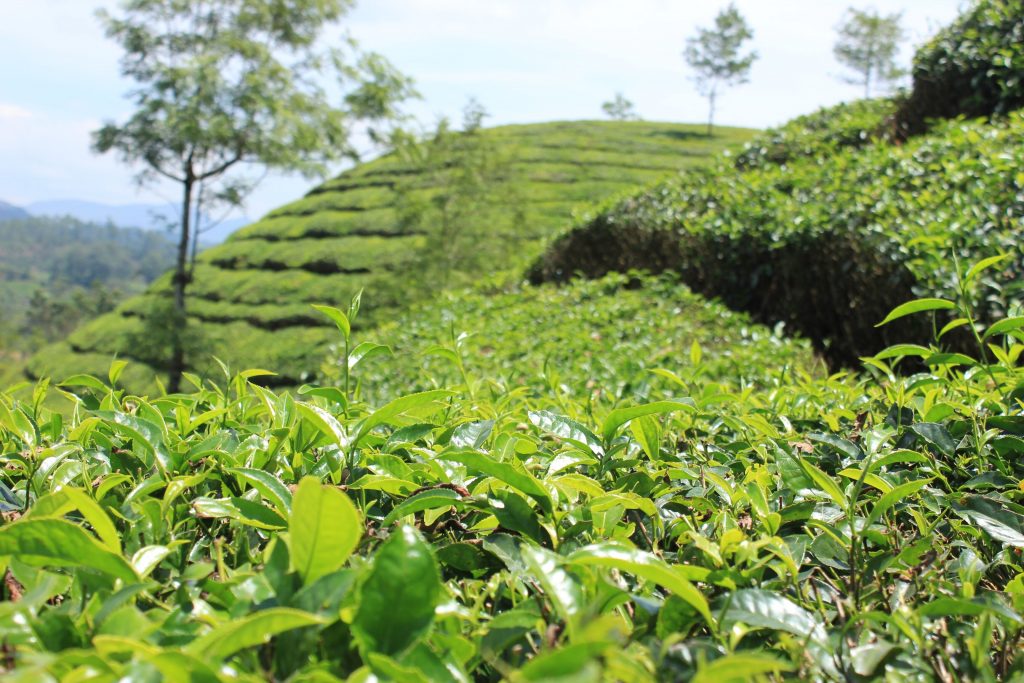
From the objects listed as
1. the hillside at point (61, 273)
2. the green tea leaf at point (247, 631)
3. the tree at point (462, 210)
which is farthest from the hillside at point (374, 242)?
the hillside at point (61, 273)

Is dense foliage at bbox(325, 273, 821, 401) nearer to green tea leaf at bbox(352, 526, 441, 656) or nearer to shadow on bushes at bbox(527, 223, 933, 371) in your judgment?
shadow on bushes at bbox(527, 223, 933, 371)

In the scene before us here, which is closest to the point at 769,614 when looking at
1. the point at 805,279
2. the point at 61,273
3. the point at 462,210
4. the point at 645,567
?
the point at 645,567

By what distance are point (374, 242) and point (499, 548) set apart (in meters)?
23.8

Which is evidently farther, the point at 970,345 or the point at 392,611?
the point at 970,345

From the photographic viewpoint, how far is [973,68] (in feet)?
21.6

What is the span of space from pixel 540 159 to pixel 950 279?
28650mm

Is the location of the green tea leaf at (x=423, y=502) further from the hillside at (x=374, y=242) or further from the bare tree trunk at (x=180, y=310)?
the bare tree trunk at (x=180, y=310)

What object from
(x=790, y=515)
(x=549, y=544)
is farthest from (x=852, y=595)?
(x=549, y=544)

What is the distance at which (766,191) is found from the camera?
18.8ft

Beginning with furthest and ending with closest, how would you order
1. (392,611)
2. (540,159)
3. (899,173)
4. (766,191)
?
(540,159) → (766,191) → (899,173) → (392,611)

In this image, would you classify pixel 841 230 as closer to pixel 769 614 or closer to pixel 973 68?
pixel 973 68

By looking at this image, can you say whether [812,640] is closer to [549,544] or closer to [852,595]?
[852,595]

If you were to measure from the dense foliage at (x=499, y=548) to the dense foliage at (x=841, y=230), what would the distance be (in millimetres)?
3134

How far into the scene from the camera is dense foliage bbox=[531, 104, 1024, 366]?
13.3 feet
